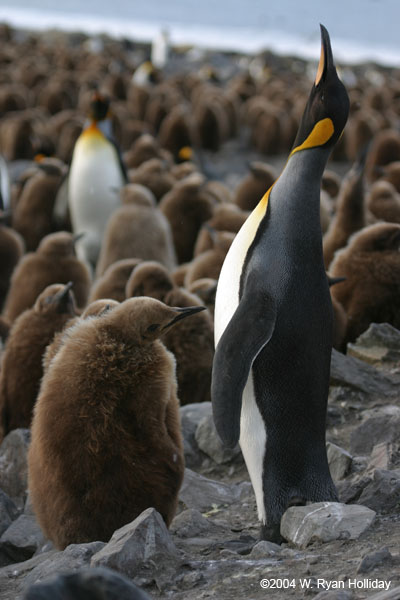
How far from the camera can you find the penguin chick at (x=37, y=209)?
8.11m

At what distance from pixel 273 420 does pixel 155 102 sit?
13.5 meters

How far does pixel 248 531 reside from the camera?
10.4ft

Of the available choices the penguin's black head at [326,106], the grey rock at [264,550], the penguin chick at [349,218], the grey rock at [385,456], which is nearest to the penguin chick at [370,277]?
the penguin chick at [349,218]

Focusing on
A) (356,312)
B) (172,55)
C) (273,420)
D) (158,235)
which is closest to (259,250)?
(273,420)

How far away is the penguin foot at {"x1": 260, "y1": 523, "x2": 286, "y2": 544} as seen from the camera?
2863mm

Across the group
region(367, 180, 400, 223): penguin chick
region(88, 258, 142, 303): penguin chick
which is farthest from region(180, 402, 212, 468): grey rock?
region(367, 180, 400, 223): penguin chick

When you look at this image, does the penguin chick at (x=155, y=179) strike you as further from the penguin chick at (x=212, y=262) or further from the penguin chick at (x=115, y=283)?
the penguin chick at (x=115, y=283)

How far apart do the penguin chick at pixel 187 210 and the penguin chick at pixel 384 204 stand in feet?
4.32

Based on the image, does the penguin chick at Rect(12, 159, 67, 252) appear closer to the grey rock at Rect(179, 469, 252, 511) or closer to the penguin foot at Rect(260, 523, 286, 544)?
the grey rock at Rect(179, 469, 252, 511)

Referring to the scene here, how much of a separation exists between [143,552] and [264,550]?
13.9 inches

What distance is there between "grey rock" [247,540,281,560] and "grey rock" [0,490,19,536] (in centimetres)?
116

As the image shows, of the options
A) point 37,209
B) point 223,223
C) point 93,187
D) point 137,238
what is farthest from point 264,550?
point 93,187

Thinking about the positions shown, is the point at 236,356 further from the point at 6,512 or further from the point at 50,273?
the point at 50,273

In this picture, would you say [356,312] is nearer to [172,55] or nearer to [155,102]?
[155,102]
